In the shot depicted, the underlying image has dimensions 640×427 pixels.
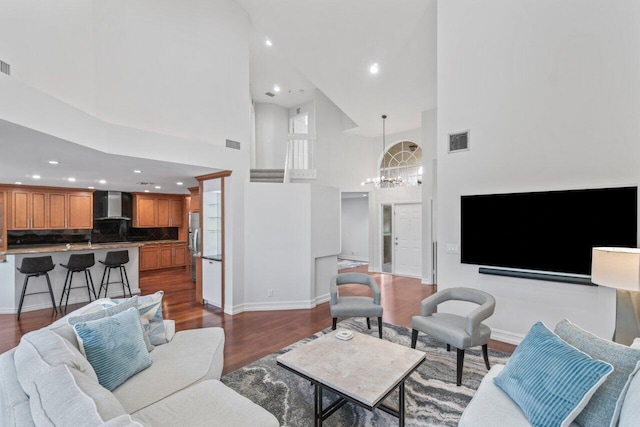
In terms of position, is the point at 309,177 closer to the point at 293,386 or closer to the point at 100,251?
the point at 100,251

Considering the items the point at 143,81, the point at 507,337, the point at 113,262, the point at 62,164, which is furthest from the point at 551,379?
the point at 113,262

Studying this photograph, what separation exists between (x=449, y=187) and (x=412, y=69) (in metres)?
2.54

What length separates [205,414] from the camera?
5.28ft

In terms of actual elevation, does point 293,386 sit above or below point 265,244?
below

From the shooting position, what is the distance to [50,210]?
6750mm

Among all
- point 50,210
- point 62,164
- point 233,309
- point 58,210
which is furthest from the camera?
point 58,210

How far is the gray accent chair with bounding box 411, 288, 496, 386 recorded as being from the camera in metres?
2.68

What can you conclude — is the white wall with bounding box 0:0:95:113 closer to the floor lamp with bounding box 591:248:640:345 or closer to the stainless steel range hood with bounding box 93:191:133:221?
the floor lamp with bounding box 591:248:640:345

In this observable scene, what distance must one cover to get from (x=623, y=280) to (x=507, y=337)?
181 centimetres

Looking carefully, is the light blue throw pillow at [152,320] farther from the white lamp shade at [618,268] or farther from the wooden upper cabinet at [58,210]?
the wooden upper cabinet at [58,210]

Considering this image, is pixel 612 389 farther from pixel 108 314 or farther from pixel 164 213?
pixel 164 213

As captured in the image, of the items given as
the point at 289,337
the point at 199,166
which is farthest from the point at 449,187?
the point at 199,166

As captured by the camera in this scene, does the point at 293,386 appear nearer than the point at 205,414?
No

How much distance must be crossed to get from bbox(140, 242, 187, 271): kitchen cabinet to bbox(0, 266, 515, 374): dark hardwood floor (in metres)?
2.02
